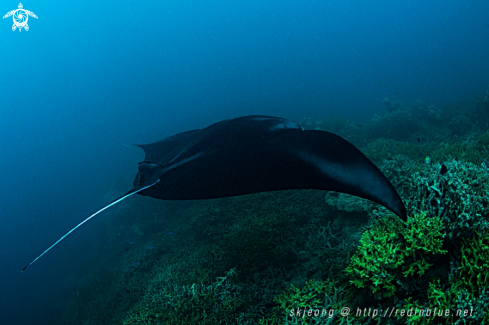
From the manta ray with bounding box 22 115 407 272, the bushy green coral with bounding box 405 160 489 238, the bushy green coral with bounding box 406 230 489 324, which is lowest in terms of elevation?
the bushy green coral with bounding box 406 230 489 324

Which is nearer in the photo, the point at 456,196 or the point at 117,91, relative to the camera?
the point at 456,196

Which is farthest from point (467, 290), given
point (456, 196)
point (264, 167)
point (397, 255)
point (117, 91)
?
point (117, 91)

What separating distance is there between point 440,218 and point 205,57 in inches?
4242

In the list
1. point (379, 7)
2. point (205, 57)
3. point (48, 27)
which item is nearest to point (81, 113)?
point (205, 57)

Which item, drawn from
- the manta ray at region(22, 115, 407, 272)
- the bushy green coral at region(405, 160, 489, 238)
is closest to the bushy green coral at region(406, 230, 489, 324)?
the bushy green coral at region(405, 160, 489, 238)

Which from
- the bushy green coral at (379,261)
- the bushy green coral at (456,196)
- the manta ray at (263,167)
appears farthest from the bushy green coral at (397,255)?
the manta ray at (263,167)

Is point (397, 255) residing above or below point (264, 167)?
below

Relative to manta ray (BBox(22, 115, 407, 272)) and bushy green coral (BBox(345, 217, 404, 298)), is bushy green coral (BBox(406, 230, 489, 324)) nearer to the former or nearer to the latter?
bushy green coral (BBox(345, 217, 404, 298))

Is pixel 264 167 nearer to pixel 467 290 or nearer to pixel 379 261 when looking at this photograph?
pixel 379 261

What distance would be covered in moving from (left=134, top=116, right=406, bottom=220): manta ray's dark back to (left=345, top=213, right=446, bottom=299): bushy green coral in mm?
1274

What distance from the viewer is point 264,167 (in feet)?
6.74

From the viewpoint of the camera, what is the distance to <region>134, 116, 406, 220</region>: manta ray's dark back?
5.27 ft

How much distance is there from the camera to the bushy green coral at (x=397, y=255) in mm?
2297

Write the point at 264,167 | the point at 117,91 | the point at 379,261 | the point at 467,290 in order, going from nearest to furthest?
the point at 467,290
the point at 264,167
the point at 379,261
the point at 117,91
